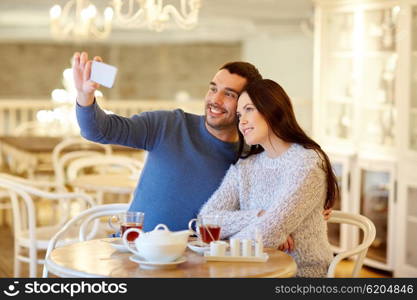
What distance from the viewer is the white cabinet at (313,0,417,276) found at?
502 cm

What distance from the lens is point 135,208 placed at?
2.93 meters

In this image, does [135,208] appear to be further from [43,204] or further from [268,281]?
[43,204]

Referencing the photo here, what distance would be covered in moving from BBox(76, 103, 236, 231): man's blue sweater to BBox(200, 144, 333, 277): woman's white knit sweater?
0.41ft

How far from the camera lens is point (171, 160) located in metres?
2.93

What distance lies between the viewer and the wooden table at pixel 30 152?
21.0 ft

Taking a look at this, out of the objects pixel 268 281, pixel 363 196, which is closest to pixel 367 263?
pixel 363 196

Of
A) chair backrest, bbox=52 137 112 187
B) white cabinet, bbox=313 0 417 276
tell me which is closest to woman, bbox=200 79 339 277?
white cabinet, bbox=313 0 417 276

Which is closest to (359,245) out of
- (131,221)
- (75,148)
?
(131,221)

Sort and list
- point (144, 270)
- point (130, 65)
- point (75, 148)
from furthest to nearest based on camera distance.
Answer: point (130, 65) → point (75, 148) → point (144, 270)

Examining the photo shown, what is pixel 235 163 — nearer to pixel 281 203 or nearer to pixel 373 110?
pixel 281 203

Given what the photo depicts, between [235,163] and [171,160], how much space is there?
0.23 m

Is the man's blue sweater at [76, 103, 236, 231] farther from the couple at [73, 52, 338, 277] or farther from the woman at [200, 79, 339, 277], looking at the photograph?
the woman at [200, 79, 339, 277]

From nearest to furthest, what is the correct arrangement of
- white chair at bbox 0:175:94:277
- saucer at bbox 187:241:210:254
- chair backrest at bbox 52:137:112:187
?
1. saucer at bbox 187:241:210:254
2. white chair at bbox 0:175:94:277
3. chair backrest at bbox 52:137:112:187

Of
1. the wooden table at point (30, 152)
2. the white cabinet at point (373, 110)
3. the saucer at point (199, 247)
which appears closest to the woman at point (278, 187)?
the saucer at point (199, 247)
